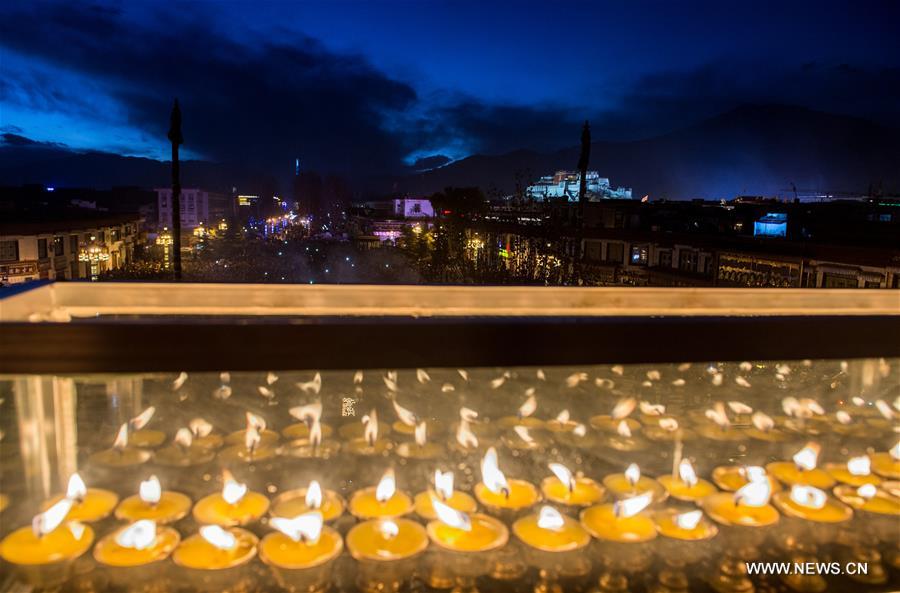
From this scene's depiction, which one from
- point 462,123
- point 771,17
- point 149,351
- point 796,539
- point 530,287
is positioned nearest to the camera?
point 149,351

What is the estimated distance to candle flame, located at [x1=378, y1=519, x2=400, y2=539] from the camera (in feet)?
5.04

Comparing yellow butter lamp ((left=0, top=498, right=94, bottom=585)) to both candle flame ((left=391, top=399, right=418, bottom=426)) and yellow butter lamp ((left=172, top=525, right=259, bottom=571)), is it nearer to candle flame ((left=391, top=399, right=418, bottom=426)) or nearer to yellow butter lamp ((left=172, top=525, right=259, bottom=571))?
yellow butter lamp ((left=172, top=525, right=259, bottom=571))

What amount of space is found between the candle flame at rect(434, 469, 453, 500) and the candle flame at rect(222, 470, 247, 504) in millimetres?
540

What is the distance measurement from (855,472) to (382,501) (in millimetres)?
1436

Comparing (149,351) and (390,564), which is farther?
(390,564)

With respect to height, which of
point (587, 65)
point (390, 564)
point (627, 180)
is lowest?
point (390, 564)

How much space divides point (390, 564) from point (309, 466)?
44 cm

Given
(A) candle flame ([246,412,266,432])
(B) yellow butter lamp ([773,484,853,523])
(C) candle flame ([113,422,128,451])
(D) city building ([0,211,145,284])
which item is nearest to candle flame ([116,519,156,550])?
(C) candle flame ([113,422,128,451])

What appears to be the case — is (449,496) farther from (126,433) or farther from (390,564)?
(126,433)

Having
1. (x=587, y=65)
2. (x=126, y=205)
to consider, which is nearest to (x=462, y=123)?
(x=587, y=65)

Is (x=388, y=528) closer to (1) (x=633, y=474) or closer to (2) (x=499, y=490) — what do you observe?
(2) (x=499, y=490)

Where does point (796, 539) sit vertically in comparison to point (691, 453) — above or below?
below

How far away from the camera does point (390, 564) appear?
1.42 metres

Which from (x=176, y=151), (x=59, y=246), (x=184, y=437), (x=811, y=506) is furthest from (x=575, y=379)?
(x=59, y=246)
